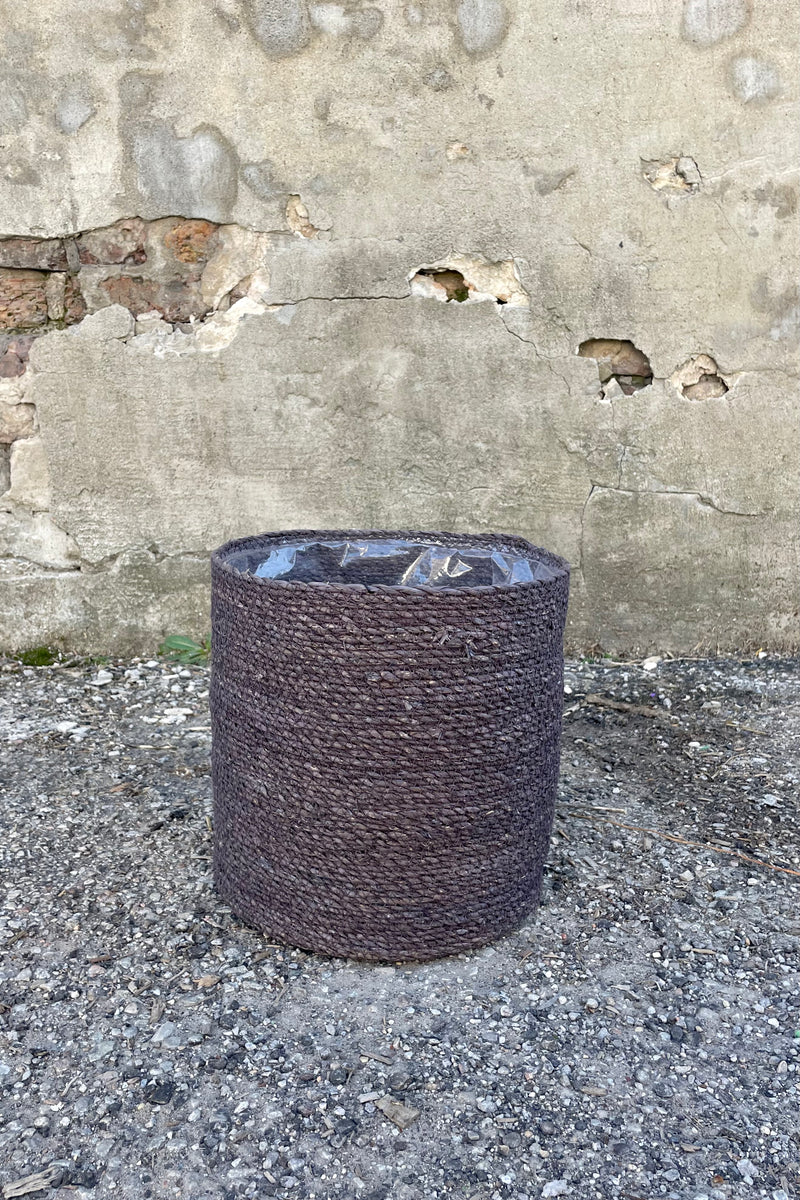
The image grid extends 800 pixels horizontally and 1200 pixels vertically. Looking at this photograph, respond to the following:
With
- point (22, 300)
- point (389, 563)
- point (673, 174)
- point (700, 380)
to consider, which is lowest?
point (389, 563)

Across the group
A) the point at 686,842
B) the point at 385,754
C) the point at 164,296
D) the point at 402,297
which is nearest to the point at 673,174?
the point at 402,297

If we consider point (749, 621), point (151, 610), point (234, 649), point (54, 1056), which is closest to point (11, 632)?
point (151, 610)

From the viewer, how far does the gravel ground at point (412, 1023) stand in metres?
1.15

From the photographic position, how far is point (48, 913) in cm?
165

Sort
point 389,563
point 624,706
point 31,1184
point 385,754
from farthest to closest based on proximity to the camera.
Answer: point 624,706, point 389,563, point 385,754, point 31,1184

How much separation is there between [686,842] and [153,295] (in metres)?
1.97

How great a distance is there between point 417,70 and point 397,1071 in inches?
94.2

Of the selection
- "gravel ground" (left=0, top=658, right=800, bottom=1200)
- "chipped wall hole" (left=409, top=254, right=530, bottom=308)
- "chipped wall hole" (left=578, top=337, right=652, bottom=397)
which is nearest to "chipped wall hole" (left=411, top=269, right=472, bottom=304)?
"chipped wall hole" (left=409, top=254, right=530, bottom=308)

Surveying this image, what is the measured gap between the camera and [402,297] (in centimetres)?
269

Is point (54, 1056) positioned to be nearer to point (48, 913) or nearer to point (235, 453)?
point (48, 913)

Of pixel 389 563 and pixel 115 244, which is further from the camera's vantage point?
pixel 115 244

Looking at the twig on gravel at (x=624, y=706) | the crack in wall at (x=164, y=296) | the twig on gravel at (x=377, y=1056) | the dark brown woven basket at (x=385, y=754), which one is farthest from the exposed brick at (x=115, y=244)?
the twig on gravel at (x=377, y=1056)

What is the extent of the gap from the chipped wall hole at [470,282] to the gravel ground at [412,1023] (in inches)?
53.5

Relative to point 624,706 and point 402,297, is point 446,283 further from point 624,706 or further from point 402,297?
point 624,706
